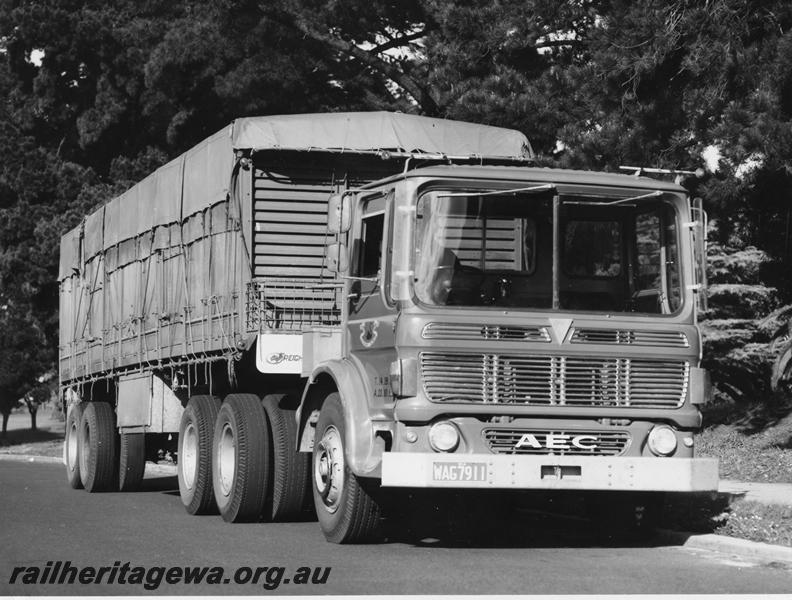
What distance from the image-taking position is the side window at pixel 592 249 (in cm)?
1197

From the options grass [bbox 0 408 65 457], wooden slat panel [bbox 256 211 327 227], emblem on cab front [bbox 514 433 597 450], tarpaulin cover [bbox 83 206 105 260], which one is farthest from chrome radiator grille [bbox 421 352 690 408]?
grass [bbox 0 408 65 457]

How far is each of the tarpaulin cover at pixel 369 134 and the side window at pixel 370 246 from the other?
237 cm

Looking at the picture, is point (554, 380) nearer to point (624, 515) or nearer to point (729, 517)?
point (624, 515)

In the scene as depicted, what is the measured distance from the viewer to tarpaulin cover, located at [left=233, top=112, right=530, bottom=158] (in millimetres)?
14492

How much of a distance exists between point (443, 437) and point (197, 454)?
4.96 metres

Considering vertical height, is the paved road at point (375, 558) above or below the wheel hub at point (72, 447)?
below

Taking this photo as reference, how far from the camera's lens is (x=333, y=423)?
40.1 ft

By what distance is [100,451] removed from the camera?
20.2 metres

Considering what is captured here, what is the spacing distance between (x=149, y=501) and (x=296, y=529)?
16.5 feet

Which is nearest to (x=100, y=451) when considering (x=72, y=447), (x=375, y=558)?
(x=72, y=447)

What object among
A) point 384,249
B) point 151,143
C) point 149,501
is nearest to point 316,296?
point 384,249

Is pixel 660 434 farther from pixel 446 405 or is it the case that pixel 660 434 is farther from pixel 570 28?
pixel 570 28

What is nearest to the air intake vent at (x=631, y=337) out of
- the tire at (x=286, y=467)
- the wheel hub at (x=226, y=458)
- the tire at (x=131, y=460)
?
the tire at (x=286, y=467)

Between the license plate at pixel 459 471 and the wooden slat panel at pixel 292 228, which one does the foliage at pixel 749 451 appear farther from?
the license plate at pixel 459 471
